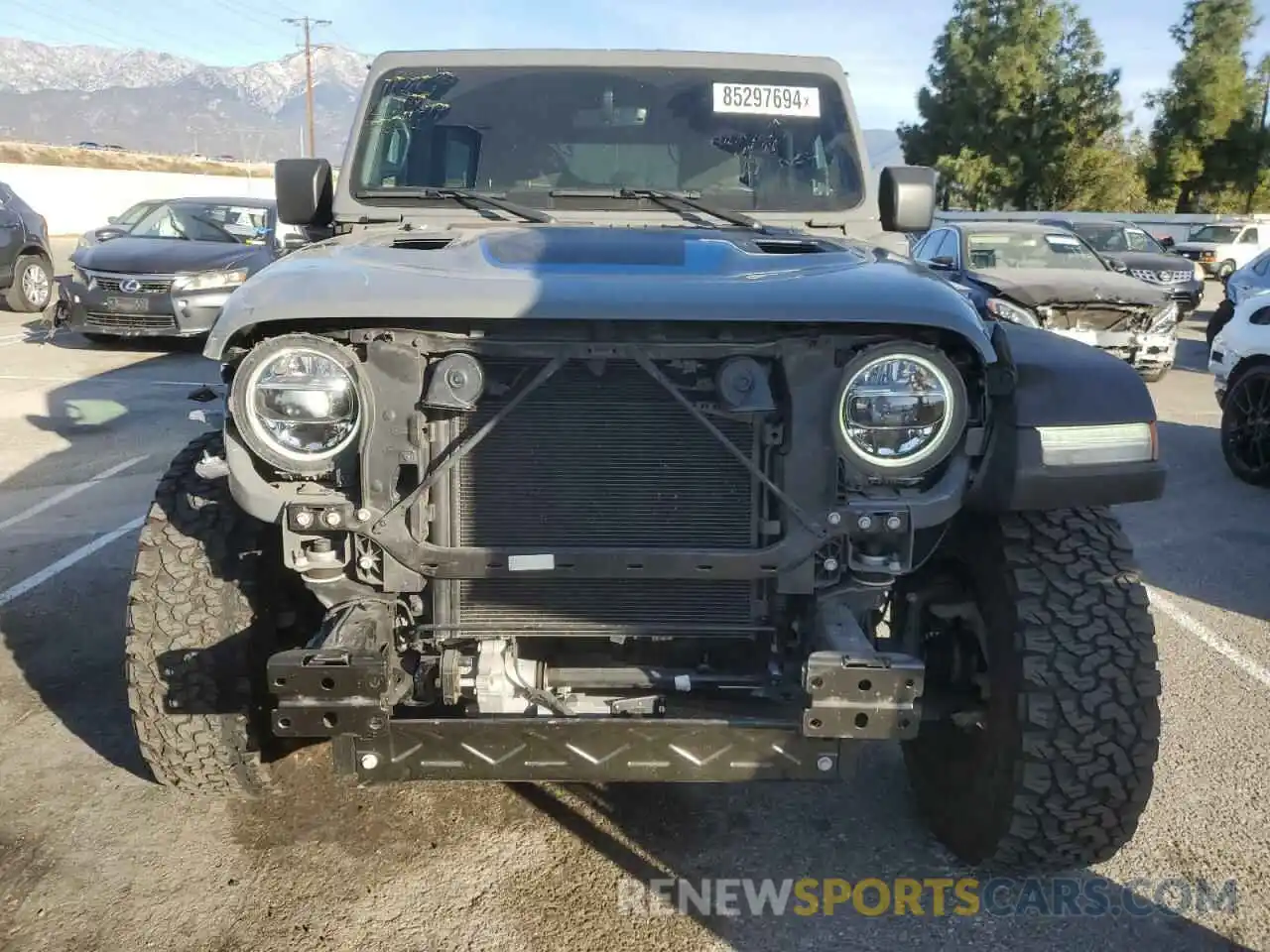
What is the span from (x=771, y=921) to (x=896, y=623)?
34.3 inches

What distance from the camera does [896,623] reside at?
3.11 metres

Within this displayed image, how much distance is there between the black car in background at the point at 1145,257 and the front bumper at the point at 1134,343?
718 cm

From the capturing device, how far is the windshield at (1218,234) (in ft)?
81.7

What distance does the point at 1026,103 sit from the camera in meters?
38.7

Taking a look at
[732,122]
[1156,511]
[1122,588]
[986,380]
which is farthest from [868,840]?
[1156,511]

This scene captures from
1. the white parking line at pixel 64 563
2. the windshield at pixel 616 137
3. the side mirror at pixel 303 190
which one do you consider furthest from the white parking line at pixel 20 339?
the windshield at pixel 616 137

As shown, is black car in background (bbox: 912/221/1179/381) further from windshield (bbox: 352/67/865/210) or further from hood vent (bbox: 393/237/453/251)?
hood vent (bbox: 393/237/453/251)

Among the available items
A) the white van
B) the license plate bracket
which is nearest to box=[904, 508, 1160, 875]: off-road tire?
the license plate bracket

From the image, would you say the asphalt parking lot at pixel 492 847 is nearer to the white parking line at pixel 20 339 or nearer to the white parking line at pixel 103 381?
the white parking line at pixel 103 381

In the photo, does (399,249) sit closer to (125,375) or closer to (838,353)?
(838,353)

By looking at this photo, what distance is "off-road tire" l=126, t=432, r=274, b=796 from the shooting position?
2.84 m

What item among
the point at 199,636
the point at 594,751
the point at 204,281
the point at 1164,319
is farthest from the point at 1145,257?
the point at 199,636

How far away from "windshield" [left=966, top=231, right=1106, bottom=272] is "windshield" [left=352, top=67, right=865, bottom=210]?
7376 millimetres

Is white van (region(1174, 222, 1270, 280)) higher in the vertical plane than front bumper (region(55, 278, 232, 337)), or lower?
higher
